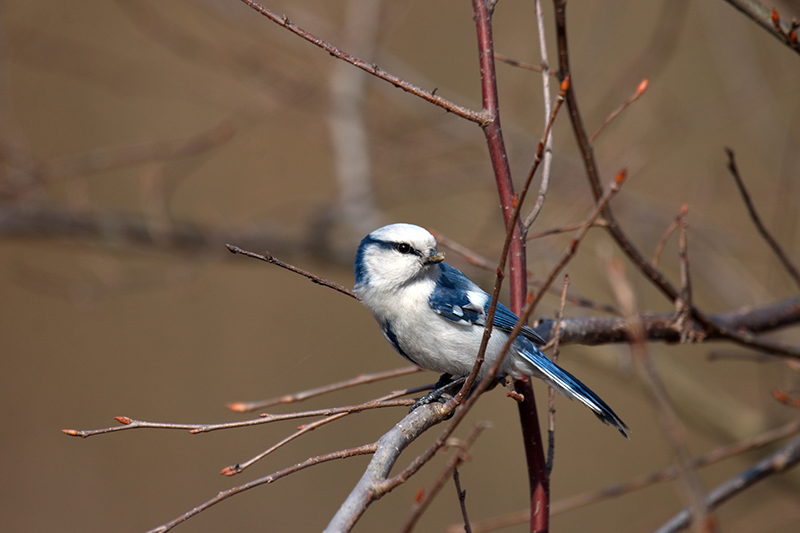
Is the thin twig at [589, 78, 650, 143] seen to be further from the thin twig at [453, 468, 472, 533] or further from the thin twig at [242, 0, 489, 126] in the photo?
the thin twig at [453, 468, 472, 533]

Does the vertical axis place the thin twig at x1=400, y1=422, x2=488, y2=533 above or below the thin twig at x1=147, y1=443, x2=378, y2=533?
above

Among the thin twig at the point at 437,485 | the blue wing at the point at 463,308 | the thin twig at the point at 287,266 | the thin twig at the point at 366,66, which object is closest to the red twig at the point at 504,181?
the thin twig at the point at 366,66

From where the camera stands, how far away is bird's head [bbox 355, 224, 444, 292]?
1396 millimetres

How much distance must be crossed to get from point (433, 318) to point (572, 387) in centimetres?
35

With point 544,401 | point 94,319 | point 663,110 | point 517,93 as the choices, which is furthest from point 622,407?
point 94,319

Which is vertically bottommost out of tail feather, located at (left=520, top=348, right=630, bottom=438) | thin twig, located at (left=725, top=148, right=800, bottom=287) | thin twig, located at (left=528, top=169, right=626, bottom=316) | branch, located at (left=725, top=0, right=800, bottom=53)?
tail feather, located at (left=520, top=348, right=630, bottom=438)

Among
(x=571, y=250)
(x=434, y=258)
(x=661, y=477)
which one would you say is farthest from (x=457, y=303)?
(x=571, y=250)

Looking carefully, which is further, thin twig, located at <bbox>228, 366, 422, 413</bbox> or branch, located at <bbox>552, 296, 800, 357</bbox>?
branch, located at <bbox>552, 296, 800, 357</bbox>

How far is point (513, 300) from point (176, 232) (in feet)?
6.18

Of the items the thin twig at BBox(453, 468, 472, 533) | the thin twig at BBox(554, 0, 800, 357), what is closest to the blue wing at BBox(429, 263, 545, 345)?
the thin twig at BBox(554, 0, 800, 357)

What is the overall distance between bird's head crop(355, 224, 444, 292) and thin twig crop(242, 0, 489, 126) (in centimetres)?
39

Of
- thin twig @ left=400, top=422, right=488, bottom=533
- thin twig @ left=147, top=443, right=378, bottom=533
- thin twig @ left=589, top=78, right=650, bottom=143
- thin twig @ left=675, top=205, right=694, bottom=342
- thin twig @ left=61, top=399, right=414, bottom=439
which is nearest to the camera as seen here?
thin twig @ left=400, top=422, right=488, bottom=533

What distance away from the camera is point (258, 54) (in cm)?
286

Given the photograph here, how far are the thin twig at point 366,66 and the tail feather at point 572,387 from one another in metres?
0.56
